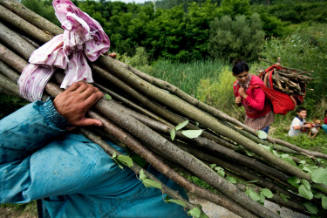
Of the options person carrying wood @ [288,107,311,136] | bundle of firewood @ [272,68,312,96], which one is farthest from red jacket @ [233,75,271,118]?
person carrying wood @ [288,107,311,136]

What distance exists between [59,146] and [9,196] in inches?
12.6

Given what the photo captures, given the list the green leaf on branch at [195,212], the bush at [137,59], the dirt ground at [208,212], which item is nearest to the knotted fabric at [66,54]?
the green leaf on branch at [195,212]

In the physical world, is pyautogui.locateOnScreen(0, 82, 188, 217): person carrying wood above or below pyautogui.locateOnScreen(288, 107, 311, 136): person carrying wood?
above

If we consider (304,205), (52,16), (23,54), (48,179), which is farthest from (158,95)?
(52,16)

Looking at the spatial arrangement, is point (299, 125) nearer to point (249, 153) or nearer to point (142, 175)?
point (249, 153)

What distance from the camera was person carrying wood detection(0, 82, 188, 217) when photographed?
3.54 feet

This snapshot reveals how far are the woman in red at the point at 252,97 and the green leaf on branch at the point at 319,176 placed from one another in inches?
95.8

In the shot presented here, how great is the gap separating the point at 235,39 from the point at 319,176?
11733 millimetres

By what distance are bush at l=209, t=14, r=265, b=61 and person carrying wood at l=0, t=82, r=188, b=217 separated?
1108 centimetres

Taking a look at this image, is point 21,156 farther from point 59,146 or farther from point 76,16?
point 76,16

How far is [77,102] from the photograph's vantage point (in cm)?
119

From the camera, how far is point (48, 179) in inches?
42.8

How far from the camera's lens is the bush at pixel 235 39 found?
455 inches

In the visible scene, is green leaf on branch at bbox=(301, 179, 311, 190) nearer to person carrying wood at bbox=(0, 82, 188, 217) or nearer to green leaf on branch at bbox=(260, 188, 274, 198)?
green leaf on branch at bbox=(260, 188, 274, 198)
